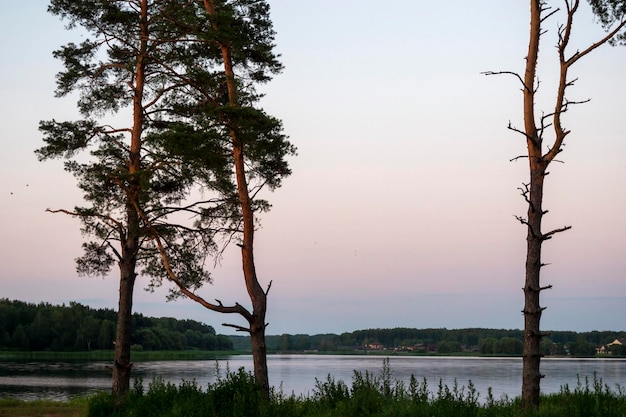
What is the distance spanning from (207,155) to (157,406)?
18.1ft

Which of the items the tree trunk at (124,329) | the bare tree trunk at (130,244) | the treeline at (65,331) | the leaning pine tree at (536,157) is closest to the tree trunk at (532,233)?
the leaning pine tree at (536,157)

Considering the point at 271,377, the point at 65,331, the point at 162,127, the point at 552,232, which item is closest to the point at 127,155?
the point at 162,127

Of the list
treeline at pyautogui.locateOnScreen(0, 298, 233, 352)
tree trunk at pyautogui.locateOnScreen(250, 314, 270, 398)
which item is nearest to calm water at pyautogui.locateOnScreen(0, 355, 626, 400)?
tree trunk at pyautogui.locateOnScreen(250, 314, 270, 398)

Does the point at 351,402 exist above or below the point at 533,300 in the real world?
below

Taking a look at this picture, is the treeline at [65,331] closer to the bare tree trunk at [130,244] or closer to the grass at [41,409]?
the grass at [41,409]

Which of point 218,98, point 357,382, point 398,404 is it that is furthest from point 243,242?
point 398,404

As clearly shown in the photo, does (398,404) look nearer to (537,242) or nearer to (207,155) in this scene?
(537,242)

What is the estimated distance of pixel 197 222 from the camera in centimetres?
1872

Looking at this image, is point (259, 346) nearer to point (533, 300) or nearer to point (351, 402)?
point (351, 402)

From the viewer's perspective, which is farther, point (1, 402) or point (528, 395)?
point (1, 402)

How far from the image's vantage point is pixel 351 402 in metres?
12.4

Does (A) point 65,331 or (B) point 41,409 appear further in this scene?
(A) point 65,331

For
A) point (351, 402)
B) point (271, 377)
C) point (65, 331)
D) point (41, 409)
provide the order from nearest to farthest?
point (351, 402) → point (41, 409) → point (271, 377) → point (65, 331)

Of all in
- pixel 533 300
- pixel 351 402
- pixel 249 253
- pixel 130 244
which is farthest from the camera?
pixel 130 244
